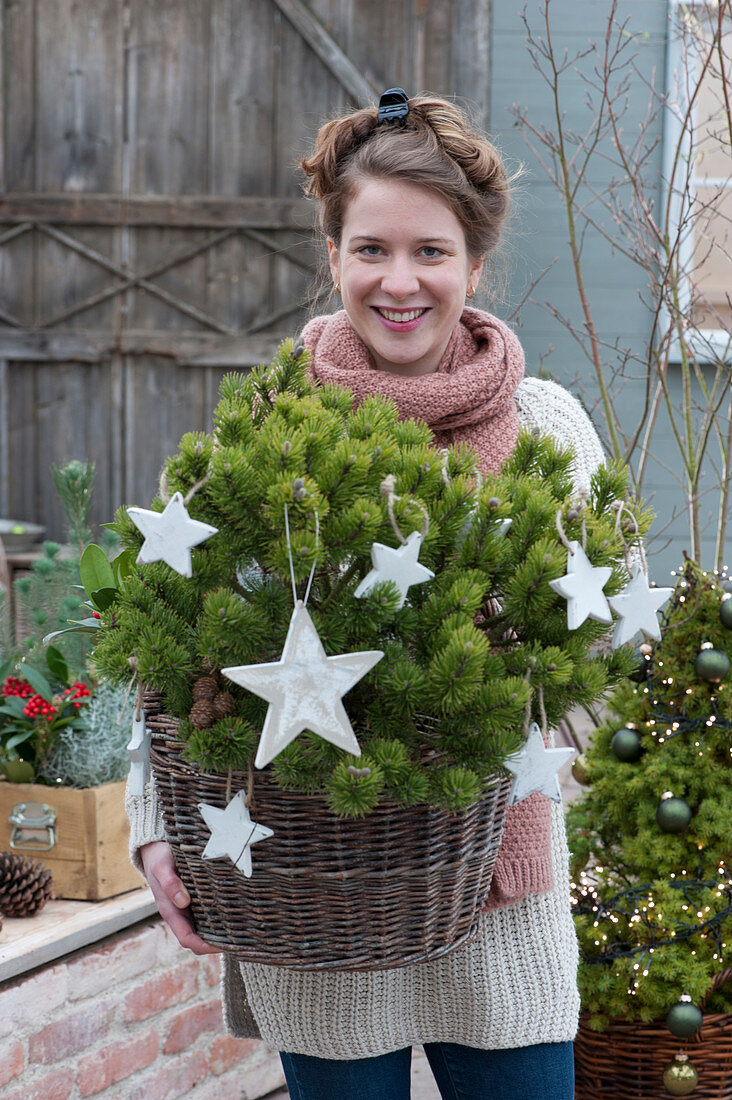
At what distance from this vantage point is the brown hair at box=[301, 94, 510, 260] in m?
1.34

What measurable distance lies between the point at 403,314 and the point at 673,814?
1121 mm

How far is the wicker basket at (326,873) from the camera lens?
1.01 meters

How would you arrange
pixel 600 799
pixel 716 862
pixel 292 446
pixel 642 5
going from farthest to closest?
pixel 642 5 → pixel 600 799 → pixel 716 862 → pixel 292 446

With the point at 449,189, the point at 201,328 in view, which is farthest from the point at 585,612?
the point at 201,328

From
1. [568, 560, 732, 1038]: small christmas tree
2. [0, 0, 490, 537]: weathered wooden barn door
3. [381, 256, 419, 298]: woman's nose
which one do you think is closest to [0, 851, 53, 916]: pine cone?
[568, 560, 732, 1038]: small christmas tree

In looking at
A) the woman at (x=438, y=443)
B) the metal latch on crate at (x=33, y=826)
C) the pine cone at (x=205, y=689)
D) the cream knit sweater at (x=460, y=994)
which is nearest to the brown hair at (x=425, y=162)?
the woman at (x=438, y=443)

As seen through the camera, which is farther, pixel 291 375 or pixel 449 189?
pixel 449 189

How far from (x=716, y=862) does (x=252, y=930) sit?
4.11 feet

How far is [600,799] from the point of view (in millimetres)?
2201

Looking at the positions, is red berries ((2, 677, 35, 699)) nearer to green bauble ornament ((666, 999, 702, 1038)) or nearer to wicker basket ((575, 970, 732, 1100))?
wicker basket ((575, 970, 732, 1100))

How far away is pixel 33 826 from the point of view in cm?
219

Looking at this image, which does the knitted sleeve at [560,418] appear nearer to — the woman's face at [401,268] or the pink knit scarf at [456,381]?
the pink knit scarf at [456,381]

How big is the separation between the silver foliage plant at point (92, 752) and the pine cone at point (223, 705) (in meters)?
1.28

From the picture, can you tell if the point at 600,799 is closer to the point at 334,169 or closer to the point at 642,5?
the point at 334,169
